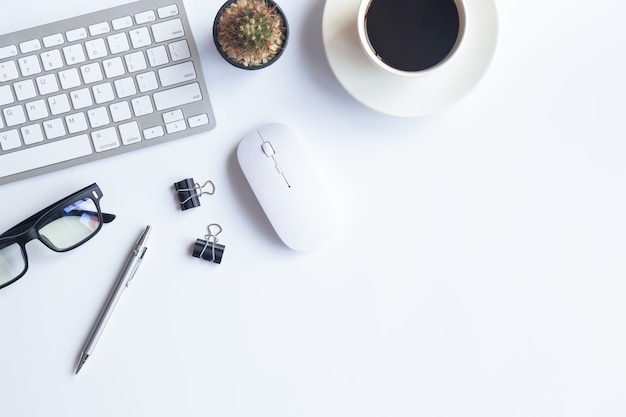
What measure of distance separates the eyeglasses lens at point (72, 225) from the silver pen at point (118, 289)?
56 millimetres

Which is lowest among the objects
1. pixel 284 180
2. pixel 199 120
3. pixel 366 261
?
pixel 366 261

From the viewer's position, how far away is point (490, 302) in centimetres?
74

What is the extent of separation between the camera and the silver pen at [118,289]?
2.28ft

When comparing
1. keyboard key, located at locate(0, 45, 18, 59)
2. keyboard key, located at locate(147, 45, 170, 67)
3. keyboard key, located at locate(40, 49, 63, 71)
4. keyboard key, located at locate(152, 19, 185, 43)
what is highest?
keyboard key, located at locate(0, 45, 18, 59)

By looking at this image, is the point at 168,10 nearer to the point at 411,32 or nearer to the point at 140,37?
the point at 140,37

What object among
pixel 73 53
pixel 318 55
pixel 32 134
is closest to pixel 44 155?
pixel 32 134

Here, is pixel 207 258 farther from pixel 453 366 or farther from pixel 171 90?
pixel 453 366

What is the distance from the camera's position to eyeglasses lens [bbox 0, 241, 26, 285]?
70 centimetres

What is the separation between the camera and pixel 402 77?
64cm

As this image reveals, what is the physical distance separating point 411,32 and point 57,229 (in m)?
0.50

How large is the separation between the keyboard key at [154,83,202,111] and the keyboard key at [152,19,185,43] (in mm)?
61

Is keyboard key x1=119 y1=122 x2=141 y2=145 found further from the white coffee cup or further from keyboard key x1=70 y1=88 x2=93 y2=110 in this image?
the white coffee cup

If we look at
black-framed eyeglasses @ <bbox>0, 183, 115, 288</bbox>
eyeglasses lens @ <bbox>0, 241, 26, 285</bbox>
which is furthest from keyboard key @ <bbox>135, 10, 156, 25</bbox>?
eyeglasses lens @ <bbox>0, 241, 26, 285</bbox>

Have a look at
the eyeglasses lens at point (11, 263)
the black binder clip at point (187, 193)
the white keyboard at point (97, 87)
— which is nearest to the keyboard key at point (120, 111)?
the white keyboard at point (97, 87)
